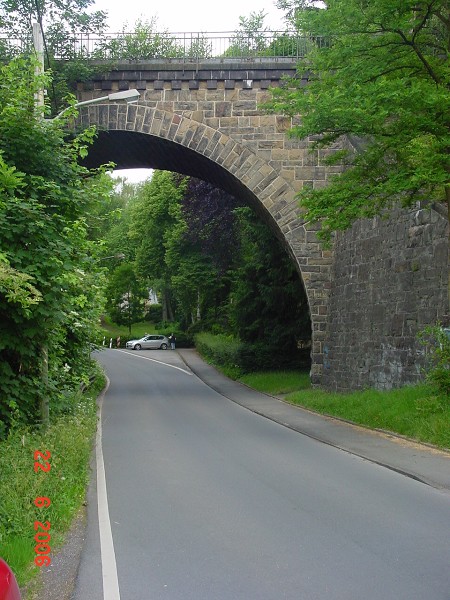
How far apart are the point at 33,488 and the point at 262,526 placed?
2156mm

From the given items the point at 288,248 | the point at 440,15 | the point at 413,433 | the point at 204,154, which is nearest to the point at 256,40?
the point at 204,154

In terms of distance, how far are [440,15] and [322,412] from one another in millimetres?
9889

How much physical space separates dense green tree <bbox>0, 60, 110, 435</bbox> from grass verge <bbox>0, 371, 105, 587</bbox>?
673 millimetres

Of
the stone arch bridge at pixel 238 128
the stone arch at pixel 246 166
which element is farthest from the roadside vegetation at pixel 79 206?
the stone arch at pixel 246 166

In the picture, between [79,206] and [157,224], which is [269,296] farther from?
[157,224]

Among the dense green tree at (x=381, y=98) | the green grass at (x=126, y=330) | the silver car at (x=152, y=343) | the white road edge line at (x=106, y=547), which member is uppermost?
the dense green tree at (x=381, y=98)

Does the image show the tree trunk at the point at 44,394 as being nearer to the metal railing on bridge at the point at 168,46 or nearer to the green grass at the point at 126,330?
the metal railing on bridge at the point at 168,46

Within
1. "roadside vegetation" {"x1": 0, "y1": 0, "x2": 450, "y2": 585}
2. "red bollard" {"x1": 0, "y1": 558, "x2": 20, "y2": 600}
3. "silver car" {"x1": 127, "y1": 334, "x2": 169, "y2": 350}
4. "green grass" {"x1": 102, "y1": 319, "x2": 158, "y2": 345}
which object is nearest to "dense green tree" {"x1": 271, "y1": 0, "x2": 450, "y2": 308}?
"roadside vegetation" {"x1": 0, "y1": 0, "x2": 450, "y2": 585}

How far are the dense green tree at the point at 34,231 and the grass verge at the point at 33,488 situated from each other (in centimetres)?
67

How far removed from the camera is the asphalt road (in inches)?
202

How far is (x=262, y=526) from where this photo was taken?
691cm

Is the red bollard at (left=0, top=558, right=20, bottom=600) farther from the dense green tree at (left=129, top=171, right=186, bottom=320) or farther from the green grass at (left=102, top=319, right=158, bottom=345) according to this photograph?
the green grass at (left=102, top=319, right=158, bottom=345)

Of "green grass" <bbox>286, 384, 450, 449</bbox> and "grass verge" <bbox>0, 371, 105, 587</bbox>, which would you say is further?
"green grass" <bbox>286, 384, 450, 449</bbox>

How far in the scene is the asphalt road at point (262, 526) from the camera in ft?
16.8
